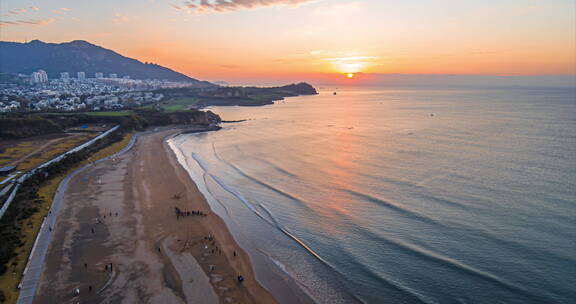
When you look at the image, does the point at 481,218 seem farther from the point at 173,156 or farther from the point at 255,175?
the point at 173,156

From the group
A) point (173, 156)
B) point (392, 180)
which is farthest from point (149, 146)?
point (392, 180)

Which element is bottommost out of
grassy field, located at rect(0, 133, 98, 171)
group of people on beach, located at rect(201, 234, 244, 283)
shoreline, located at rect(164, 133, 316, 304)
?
shoreline, located at rect(164, 133, 316, 304)

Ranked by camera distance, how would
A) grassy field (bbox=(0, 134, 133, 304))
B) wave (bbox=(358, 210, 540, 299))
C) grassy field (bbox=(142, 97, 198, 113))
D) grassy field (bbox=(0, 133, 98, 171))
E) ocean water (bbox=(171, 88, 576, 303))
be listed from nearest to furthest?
grassy field (bbox=(0, 134, 133, 304)) → wave (bbox=(358, 210, 540, 299)) → ocean water (bbox=(171, 88, 576, 303)) → grassy field (bbox=(0, 133, 98, 171)) → grassy field (bbox=(142, 97, 198, 113))

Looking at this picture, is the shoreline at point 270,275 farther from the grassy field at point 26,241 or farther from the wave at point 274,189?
the grassy field at point 26,241

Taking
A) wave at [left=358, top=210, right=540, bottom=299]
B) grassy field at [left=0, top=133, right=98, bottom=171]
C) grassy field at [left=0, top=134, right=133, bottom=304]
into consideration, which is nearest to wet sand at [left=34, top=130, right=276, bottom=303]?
grassy field at [left=0, top=134, right=133, bottom=304]

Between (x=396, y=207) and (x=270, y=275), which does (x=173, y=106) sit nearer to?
(x=396, y=207)

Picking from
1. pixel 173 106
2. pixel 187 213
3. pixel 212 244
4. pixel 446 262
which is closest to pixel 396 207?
pixel 446 262

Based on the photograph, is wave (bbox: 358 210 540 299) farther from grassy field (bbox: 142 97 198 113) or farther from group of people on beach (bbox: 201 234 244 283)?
grassy field (bbox: 142 97 198 113)
